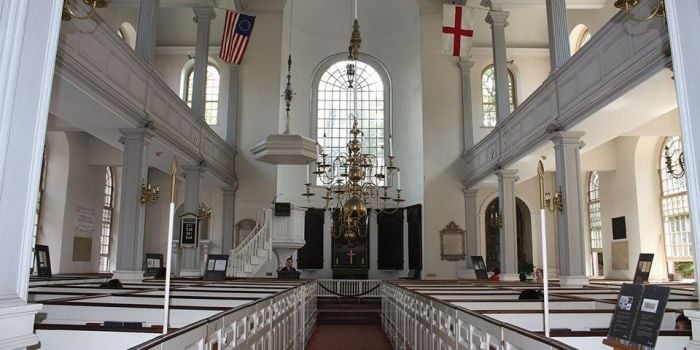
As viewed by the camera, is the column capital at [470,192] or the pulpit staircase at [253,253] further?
the column capital at [470,192]

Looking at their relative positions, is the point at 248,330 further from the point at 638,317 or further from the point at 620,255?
the point at 620,255

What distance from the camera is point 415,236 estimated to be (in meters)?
18.6

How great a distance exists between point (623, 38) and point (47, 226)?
14733 millimetres

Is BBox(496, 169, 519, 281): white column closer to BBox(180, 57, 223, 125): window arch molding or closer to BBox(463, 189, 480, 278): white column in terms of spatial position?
BBox(463, 189, 480, 278): white column

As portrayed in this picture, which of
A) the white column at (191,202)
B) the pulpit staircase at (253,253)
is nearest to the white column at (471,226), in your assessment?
the pulpit staircase at (253,253)

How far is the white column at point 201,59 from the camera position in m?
14.3

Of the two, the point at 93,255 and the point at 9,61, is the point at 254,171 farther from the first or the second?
the point at 9,61

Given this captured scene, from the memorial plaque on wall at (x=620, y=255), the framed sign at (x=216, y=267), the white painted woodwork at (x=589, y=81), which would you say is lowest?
the framed sign at (x=216, y=267)

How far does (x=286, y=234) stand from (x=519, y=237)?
893cm

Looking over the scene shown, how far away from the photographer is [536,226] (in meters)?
19.2

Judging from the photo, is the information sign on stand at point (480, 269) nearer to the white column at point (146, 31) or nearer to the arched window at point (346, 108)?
the arched window at point (346, 108)

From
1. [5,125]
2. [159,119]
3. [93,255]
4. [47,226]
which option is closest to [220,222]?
[93,255]

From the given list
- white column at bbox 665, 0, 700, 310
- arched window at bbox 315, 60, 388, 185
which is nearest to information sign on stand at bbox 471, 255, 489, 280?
arched window at bbox 315, 60, 388, 185

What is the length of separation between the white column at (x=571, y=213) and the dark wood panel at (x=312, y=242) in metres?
11.0
